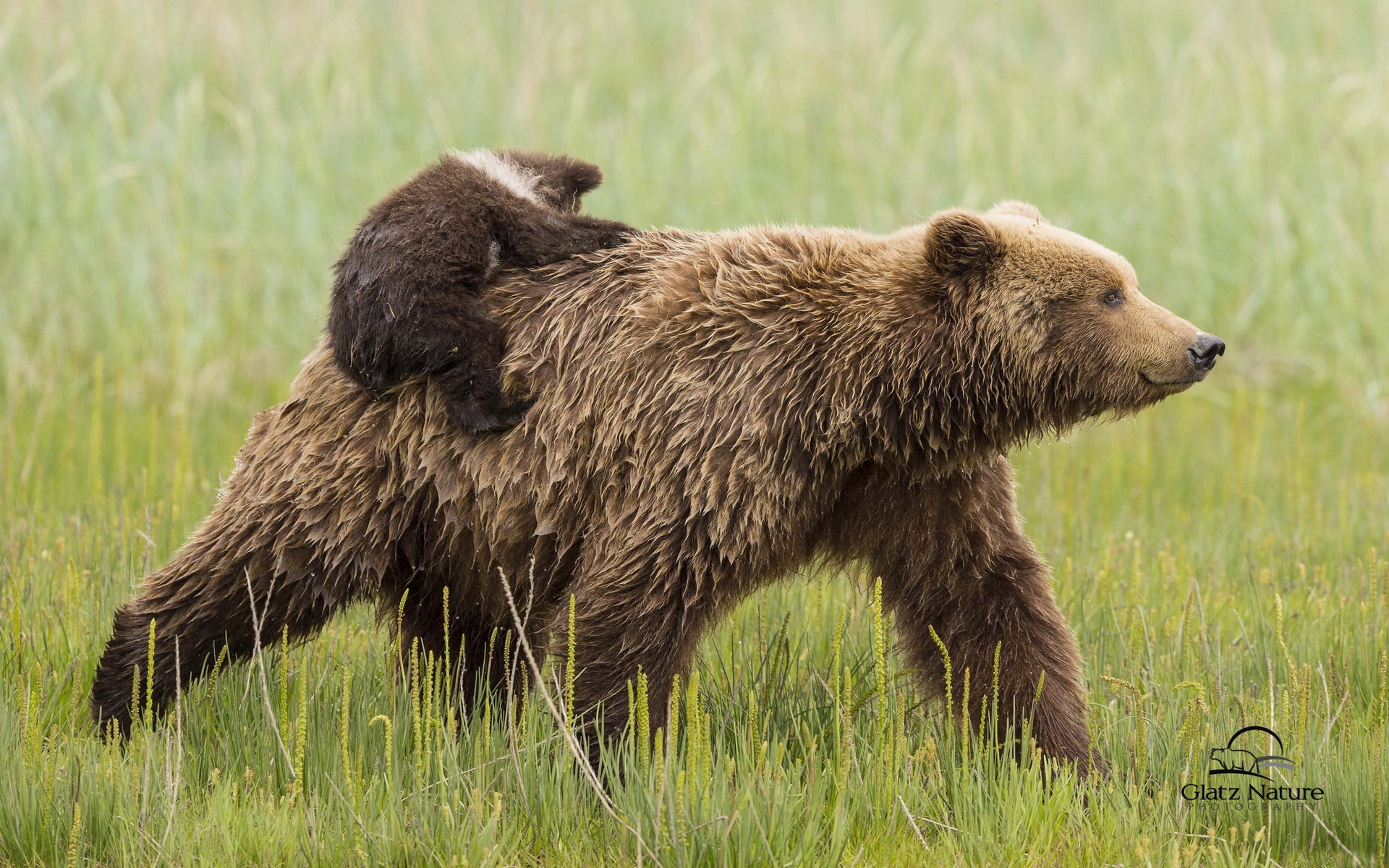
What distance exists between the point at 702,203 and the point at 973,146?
7.08 ft

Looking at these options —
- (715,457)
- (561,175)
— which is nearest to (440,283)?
(561,175)

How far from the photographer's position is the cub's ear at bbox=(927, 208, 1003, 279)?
449cm

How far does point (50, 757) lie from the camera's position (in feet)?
13.9

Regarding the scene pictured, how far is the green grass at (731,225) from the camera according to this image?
13.1 feet

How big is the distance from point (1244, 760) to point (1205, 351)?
45.5 inches

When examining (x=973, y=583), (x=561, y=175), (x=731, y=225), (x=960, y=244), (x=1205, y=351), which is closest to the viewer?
(x=1205, y=351)

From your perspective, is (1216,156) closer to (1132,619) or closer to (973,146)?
(973,146)

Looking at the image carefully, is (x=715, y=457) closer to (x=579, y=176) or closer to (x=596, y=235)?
(x=596, y=235)

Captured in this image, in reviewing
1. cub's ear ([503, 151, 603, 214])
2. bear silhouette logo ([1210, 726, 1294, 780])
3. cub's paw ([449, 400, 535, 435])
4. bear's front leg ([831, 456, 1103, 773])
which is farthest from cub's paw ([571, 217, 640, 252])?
bear silhouette logo ([1210, 726, 1294, 780])

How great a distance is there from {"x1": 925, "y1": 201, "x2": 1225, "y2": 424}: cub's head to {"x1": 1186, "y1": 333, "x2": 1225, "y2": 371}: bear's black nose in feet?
0.19

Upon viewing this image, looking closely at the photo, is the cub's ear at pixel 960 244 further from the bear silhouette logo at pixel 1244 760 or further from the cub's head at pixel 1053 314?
the bear silhouette logo at pixel 1244 760

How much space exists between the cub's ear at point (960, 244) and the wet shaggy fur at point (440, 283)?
46.3 inches

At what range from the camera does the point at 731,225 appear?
10766mm

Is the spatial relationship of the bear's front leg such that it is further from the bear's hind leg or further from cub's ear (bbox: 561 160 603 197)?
the bear's hind leg
